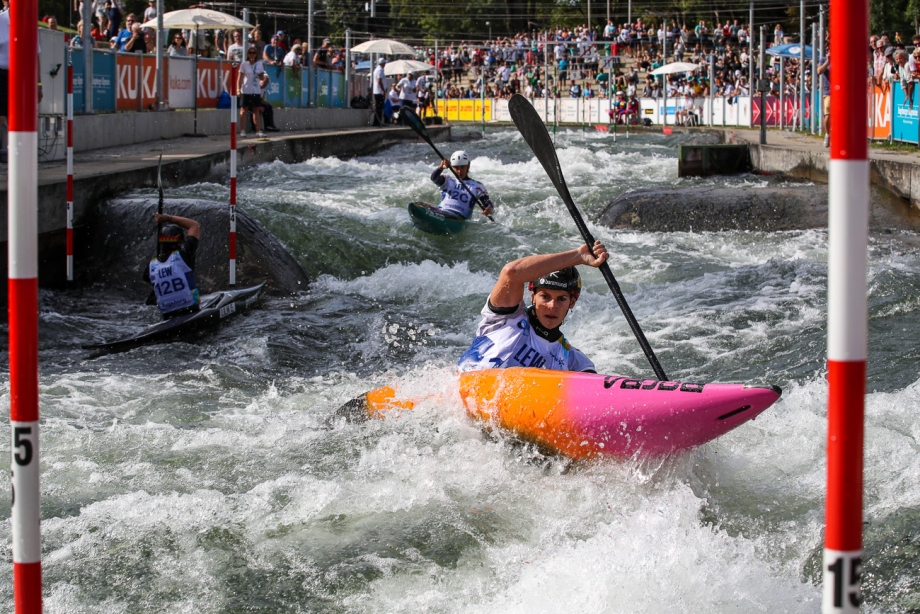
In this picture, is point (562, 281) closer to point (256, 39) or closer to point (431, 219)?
point (431, 219)

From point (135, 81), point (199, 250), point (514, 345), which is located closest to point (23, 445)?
point (514, 345)

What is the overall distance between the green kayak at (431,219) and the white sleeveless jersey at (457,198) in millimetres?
203

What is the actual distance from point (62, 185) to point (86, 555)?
569cm

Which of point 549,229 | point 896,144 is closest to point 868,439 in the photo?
point 549,229

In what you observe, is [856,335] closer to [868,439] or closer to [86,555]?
[86,555]

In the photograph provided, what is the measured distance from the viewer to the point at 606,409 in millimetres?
4035

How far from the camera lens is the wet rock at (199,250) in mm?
8945

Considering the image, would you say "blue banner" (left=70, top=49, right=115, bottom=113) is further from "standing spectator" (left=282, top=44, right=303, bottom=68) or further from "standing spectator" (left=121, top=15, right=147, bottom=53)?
"standing spectator" (left=282, top=44, right=303, bottom=68)

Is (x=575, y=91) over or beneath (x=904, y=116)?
over

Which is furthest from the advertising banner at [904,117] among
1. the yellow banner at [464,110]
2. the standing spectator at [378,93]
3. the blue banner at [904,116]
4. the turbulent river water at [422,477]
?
the yellow banner at [464,110]

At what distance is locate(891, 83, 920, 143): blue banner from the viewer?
46.0 ft

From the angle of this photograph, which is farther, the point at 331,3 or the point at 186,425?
the point at 331,3

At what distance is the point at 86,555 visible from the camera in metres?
3.75

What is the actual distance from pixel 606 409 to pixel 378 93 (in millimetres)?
24072
